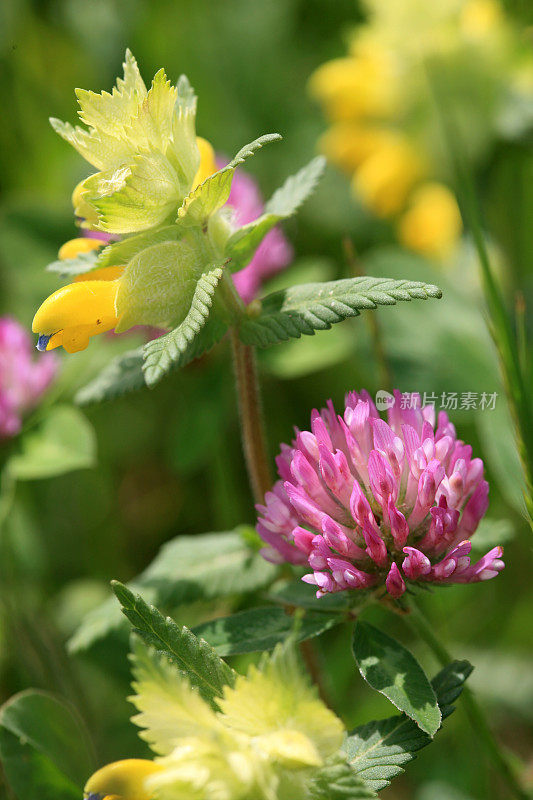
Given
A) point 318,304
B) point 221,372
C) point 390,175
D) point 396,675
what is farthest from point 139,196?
point 390,175

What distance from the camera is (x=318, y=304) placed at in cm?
62

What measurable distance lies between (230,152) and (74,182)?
322 millimetres

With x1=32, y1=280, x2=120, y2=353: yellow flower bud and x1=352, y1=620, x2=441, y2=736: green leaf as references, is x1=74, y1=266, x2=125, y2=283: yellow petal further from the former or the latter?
x1=352, y1=620, x2=441, y2=736: green leaf

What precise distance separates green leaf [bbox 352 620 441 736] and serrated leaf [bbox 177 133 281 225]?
34 cm

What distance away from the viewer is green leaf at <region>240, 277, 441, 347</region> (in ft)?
1.88

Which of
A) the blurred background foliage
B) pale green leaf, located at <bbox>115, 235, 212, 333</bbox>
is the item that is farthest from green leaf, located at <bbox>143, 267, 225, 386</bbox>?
the blurred background foliage

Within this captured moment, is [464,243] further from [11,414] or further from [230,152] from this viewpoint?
[11,414]

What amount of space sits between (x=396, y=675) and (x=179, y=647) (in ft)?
0.52

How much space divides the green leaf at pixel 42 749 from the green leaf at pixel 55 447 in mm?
270

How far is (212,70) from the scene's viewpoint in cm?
183

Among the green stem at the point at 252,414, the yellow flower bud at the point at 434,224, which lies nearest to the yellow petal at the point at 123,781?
the green stem at the point at 252,414

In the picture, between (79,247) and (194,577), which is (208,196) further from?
(194,577)

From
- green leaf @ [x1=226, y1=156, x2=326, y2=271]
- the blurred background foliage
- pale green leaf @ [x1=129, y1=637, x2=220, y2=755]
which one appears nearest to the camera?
pale green leaf @ [x1=129, y1=637, x2=220, y2=755]

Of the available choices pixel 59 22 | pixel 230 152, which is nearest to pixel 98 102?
pixel 230 152
